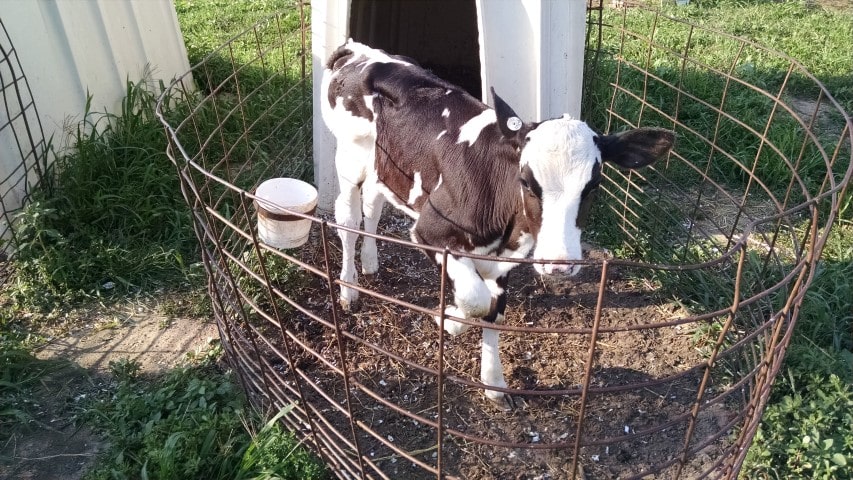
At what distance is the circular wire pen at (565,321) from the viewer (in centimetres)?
268

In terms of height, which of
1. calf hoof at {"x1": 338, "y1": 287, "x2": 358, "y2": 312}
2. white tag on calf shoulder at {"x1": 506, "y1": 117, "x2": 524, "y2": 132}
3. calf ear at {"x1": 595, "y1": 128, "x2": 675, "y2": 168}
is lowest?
calf hoof at {"x1": 338, "y1": 287, "x2": 358, "y2": 312}

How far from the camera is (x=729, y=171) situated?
18.3 feet

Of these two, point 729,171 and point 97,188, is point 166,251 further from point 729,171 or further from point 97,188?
point 729,171

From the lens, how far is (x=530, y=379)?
375 cm

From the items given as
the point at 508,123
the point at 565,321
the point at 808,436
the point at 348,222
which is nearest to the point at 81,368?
the point at 348,222

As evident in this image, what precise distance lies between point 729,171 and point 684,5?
5.00 m

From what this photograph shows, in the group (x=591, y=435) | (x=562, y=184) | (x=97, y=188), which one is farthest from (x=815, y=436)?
(x=97, y=188)

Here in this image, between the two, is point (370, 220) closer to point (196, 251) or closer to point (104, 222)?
point (196, 251)

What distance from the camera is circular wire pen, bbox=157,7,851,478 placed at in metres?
2.68

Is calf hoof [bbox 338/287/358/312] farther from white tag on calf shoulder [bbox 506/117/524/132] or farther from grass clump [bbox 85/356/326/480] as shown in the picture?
white tag on calf shoulder [bbox 506/117/524/132]

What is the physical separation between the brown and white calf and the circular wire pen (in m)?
0.35

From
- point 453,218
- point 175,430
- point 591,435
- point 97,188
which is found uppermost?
point 453,218

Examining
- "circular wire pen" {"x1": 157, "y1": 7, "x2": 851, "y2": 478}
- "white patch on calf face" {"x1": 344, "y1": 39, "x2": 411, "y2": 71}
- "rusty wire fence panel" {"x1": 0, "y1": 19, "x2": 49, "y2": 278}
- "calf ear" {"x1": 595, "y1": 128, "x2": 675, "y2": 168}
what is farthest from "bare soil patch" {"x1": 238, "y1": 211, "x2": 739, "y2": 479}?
"rusty wire fence panel" {"x1": 0, "y1": 19, "x2": 49, "y2": 278}

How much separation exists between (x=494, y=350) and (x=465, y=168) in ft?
3.14
